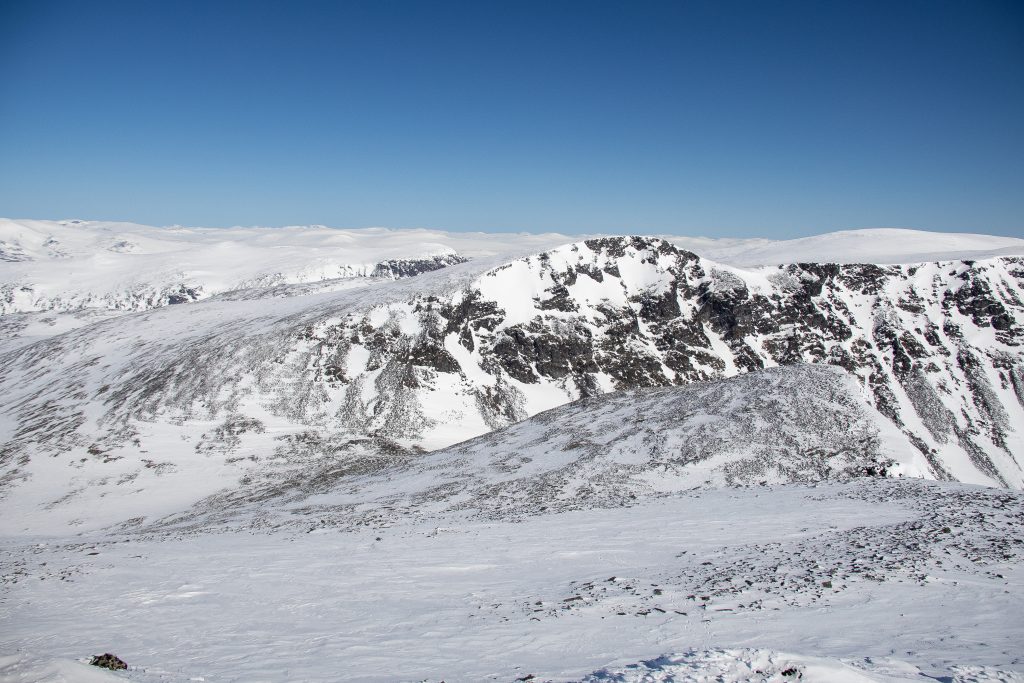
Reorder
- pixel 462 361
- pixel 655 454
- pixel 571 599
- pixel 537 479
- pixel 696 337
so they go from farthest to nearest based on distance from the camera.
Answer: pixel 696 337
pixel 462 361
pixel 655 454
pixel 537 479
pixel 571 599

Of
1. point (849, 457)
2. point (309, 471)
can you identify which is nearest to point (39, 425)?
point (309, 471)

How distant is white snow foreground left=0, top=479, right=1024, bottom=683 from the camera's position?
9.77 meters

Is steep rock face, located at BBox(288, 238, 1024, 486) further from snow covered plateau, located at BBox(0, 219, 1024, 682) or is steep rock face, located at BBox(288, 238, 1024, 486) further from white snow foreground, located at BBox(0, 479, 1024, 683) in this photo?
white snow foreground, located at BBox(0, 479, 1024, 683)

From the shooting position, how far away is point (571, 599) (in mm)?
13805

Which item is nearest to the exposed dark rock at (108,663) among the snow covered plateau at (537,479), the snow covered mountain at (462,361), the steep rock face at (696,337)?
the snow covered plateau at (537,479)

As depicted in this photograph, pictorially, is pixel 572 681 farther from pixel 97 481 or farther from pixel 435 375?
pixel 435 375

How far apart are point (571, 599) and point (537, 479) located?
19214mm

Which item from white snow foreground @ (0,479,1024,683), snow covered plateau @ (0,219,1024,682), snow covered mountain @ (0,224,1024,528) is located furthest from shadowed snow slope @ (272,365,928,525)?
snow covered mountain @ (0,224,1024,528)

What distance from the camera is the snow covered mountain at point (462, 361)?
53062mm

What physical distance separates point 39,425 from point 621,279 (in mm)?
82068

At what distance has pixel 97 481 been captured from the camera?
46.1 meters

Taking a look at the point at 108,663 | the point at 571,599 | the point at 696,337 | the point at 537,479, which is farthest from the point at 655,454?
the point at 696,337

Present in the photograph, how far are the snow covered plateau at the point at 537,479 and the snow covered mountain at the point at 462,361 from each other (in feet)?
1.51

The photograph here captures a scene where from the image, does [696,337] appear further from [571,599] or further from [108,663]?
[108,663]
